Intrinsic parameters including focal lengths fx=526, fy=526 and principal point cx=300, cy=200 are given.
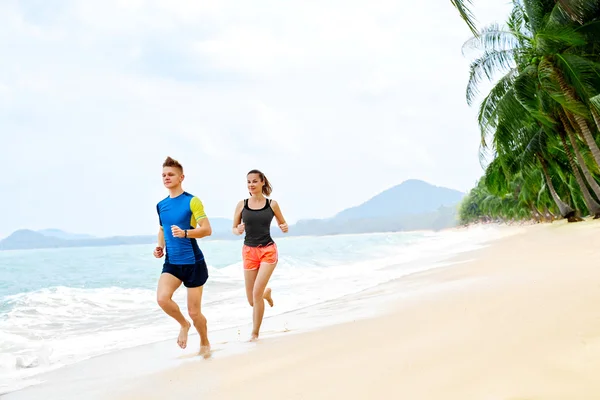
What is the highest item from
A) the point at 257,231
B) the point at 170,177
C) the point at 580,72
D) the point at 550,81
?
the point at 550,81

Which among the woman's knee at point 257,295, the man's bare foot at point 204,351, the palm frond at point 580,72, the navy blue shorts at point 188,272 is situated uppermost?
the palm frond at point 580,72

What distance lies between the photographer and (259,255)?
5.53 meters

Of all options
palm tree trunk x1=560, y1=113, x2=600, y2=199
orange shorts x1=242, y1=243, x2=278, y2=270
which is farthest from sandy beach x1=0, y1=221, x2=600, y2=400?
palm tree trunk x1=560, y1=113, x2=600, y2=199

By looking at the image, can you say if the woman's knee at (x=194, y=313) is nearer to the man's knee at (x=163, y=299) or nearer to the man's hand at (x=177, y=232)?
the man's knee at (x=163, y=299)

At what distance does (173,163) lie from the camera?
4672mm

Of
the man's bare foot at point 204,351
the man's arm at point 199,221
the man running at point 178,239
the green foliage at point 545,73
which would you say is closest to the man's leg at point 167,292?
the man running at point 178,239

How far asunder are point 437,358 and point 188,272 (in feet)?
7.88

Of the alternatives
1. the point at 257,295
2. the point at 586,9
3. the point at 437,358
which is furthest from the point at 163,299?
the point at 586,9

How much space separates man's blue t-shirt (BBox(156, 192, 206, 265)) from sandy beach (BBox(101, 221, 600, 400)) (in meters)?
0.93

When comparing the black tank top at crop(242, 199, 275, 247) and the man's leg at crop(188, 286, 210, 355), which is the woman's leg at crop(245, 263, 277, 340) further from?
the man's leg at crop(188, 286, 210, 355)

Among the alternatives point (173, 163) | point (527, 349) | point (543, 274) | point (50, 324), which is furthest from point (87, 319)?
point (527, 349)

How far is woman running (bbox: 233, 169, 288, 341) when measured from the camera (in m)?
5.46

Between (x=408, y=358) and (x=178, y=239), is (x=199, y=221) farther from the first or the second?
(x=408, y=358)

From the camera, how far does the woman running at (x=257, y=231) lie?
546 cm
